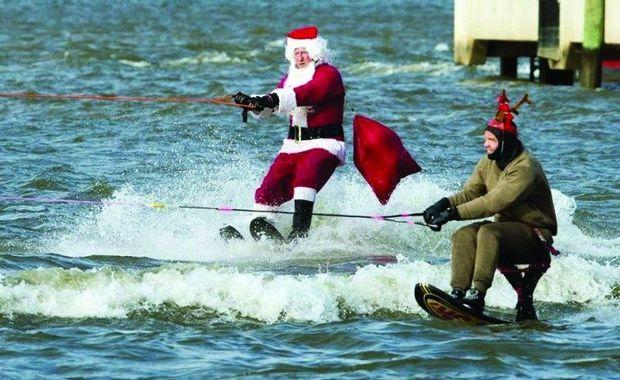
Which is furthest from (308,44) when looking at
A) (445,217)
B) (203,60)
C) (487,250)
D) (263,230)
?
(203,60)

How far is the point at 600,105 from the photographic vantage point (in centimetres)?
2505

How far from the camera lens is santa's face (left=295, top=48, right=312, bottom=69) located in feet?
43.8

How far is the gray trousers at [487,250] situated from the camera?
10.3 metres

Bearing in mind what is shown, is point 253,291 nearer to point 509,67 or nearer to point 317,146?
point 317,146

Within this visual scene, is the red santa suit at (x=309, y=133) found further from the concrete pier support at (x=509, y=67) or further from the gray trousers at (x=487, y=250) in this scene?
the concrete pier support at (x=509, y=67)

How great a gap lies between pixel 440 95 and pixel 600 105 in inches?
132

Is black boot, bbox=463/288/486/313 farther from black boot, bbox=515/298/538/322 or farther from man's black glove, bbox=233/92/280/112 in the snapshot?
man's black glove, bbox=233/92/280/112

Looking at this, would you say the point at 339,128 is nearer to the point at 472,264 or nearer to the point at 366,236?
the point at 366,236

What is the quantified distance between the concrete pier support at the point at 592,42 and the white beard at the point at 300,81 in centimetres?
1307

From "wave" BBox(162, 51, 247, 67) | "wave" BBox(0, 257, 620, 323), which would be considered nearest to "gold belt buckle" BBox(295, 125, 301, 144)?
"wave" BBox(0, 257, 620, 323)

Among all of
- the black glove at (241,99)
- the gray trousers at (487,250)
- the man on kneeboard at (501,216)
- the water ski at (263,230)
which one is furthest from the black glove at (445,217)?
the water ski at (263,230)

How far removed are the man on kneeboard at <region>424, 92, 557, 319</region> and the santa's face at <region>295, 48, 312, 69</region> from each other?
3.04 m

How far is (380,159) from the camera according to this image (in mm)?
13508

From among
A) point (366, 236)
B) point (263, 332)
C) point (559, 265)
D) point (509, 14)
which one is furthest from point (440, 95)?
point (263, 332)
